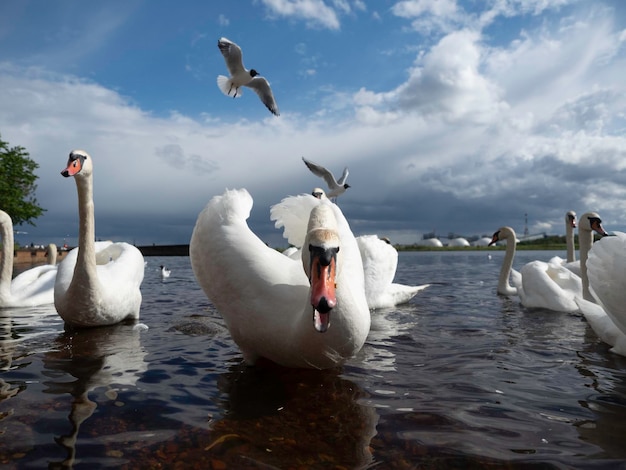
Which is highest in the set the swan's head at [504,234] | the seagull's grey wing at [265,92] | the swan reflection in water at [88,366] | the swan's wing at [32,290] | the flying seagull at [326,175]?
the seagull's grey wing at [265,92]

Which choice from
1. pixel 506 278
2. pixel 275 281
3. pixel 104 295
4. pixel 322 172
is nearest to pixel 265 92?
pixel 322 172

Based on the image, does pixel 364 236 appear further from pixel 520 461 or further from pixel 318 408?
pixel 520 461

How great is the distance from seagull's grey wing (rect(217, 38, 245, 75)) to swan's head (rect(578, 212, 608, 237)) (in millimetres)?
9359

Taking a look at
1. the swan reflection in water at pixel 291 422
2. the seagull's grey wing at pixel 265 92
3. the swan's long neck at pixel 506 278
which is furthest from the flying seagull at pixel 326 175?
the swan reflection in water at pixel 291 422

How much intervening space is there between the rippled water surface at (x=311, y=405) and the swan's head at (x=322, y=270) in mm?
920

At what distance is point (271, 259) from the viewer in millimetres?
5047

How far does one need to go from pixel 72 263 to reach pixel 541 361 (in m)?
7.06

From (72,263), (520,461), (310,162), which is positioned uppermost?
(310,162)

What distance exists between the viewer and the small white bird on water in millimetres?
13250

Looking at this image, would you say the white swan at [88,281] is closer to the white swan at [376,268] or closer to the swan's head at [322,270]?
the white swan at [376,268]

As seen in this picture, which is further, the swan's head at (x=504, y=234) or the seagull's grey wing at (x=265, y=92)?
the swan's head at (x=504, y=234)

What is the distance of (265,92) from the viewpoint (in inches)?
568

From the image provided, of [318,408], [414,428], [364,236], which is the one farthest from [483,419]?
[364,236]

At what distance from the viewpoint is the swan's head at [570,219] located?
50.4 ft
